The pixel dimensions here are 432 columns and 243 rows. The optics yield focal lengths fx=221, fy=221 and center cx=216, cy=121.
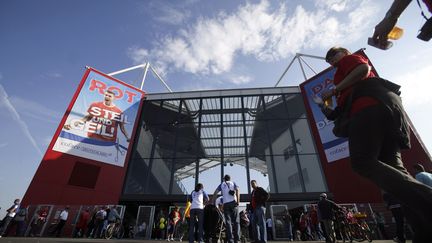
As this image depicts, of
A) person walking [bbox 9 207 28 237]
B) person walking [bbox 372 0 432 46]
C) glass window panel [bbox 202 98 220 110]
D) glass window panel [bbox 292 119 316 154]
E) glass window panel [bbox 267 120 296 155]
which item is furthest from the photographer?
glass window panel [bbox 202 98 220 110]

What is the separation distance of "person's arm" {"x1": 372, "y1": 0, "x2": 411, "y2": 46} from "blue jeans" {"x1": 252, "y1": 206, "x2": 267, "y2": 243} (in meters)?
4.13

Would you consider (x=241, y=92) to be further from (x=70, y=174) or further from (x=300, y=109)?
(x=70, y=174)

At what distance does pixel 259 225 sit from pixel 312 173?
12.0 m

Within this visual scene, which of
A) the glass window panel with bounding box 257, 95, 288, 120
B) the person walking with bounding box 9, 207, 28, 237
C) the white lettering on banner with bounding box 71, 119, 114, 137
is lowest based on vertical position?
the person walking with bounding box 9, 207, 28, 237

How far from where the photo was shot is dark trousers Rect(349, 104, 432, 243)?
53.4 inches

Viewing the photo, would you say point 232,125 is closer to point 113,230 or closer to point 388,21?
point 113,230

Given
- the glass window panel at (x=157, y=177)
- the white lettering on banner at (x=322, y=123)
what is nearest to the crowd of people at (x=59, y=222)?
Result: the glass window panel at (x=157, y=177)

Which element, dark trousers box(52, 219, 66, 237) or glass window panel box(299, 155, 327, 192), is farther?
glass window panel box(299, 155, 327, 192)

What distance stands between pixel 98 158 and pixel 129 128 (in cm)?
312

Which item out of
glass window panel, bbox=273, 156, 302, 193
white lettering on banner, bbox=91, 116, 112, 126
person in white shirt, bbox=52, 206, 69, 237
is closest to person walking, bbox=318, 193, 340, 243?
glass window panel, bbox=273, 156, 302, 193

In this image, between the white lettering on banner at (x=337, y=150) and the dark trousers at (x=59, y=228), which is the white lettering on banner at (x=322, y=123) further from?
the dark trousers at (x=59, y=228)

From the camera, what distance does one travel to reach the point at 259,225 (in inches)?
196

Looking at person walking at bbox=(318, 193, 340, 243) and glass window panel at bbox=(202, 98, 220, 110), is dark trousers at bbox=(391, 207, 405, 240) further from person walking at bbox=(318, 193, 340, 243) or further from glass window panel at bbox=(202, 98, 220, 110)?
glass window panel at bbox=(202, 98, 220, 110)

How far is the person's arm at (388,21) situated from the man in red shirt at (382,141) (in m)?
0.33
